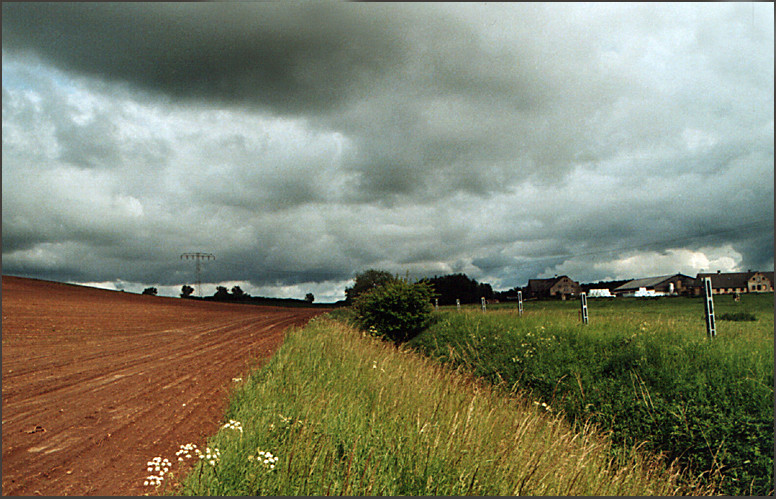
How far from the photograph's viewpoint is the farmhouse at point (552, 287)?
100 m

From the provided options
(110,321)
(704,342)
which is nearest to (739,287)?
(704,342)

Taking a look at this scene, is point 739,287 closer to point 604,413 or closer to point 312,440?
point 604,413

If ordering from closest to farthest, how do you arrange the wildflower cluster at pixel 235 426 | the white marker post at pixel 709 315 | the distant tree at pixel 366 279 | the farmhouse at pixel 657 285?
the wildflower cluster at pixel 235 426
the white marker post at pixel 709 315
the distant tree at pixel 366 279
the farmhouse at pixel 657 285

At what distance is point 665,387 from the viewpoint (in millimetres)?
8758

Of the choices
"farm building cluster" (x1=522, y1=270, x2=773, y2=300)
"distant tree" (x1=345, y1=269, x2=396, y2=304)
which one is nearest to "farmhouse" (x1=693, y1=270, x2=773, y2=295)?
"farm building cluster" (x1=522, y1=270, x2=773, y2=300)

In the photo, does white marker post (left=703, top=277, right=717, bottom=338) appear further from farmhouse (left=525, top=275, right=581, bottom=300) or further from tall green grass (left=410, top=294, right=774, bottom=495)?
farmhouse (left=525, top=275, right=581, bottom=300)

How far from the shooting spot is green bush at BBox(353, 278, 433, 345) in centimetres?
2200

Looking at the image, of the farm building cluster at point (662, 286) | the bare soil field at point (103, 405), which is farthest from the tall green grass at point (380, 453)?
the farm building cluster at point (662, 286)

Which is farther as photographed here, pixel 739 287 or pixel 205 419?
pixel 739 287

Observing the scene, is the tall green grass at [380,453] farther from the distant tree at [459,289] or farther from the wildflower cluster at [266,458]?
the distant tree at [459,289]

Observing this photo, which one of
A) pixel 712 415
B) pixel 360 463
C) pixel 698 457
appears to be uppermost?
pixel 360 463

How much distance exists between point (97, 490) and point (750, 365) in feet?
34.6

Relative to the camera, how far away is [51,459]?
504cm

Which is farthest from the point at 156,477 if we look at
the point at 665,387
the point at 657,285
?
the point at 657,285
